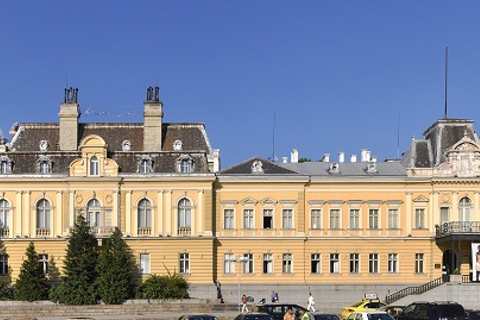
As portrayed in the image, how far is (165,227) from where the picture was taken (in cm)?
7969

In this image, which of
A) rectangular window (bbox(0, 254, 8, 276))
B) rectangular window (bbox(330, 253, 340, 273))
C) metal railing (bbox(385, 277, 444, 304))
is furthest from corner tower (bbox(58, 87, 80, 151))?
metal railing (bbox(385, 277, 444, 304))

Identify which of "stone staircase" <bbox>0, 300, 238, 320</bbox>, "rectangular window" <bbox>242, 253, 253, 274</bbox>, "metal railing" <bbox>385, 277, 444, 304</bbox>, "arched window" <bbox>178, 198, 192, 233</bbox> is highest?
"arched window" <bbox>178, 198, 192, 233</bbox>

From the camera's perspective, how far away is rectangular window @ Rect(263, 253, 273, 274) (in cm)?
8075

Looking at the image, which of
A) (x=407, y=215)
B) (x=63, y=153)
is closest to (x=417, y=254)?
(x=407, y=215)

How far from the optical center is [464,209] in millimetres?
80625

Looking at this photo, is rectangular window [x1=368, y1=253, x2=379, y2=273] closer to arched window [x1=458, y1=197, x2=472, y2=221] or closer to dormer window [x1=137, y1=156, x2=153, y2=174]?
arched window [x1=458, y1=197, x2=472, y2=221]

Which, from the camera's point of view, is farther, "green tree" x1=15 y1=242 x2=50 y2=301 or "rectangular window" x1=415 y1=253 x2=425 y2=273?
"rectangular window" x1=415 y1=253 x2=425 y2=273

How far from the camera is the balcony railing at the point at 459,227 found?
79000 millimetres

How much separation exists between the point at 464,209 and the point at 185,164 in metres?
21.9

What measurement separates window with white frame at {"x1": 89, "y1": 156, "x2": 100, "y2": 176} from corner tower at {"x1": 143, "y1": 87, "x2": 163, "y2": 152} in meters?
4.70

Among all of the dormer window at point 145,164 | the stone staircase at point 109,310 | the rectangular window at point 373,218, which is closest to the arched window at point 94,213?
the dormer window at point 145,164

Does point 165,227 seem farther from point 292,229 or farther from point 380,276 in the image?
point 380,276

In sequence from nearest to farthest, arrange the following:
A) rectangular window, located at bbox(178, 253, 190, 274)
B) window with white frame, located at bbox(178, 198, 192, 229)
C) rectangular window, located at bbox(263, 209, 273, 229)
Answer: rectangular window, located at bbox(178, 253, 190, 274) → window with white frame, located at bbox(178, 198, 192, 229) → rectangular window, located at bbox(263, 209, 273, 229)

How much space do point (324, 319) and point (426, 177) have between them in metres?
35.1
